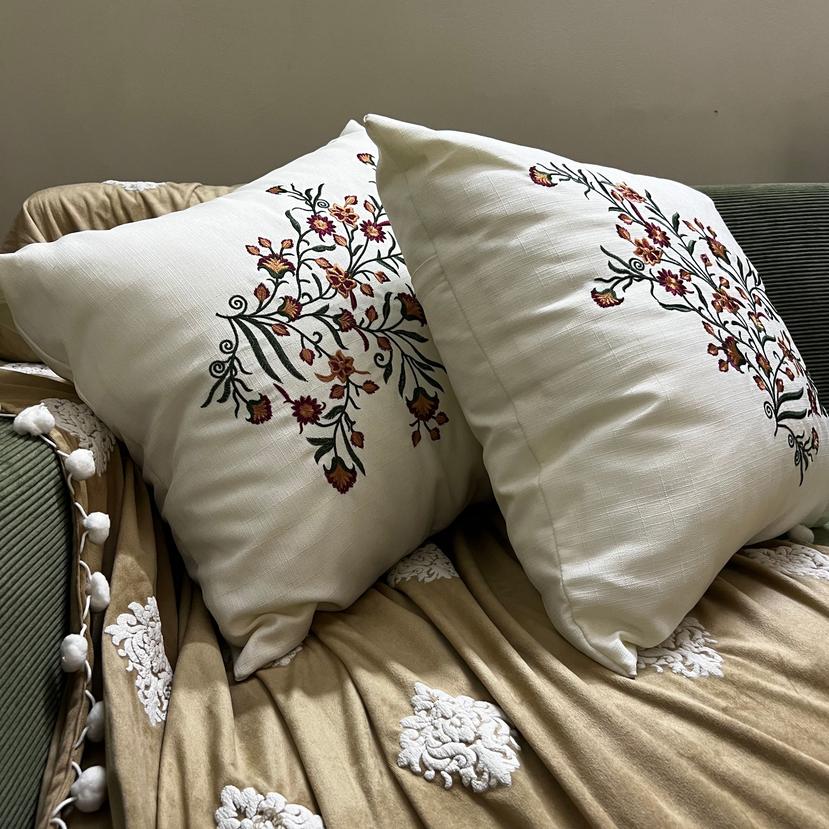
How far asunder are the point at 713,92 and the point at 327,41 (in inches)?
28.3

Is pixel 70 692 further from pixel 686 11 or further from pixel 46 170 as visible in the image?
pixel 686 11

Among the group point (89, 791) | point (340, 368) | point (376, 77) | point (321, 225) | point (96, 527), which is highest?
point (376, 77)

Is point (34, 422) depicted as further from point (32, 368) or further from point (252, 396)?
point (32, 368)

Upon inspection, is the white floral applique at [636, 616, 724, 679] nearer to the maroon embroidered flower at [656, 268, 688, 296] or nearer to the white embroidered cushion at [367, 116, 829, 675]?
the white embroidered cushion at [367, 116, 829, 675]

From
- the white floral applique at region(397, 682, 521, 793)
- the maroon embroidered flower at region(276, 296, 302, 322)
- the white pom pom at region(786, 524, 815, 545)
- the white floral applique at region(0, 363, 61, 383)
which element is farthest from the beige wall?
the white floral applique at region(397, 682, 521, 793)

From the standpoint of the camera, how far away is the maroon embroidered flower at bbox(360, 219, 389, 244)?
0.83m

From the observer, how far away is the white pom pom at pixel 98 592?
0.63 m

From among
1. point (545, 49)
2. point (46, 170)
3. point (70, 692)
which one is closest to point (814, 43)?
point (545, 49)

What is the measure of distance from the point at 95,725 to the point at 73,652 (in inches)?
2.2

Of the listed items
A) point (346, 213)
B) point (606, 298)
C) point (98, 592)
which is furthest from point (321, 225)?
point (98, 592)

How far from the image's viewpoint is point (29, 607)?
59 centimetres

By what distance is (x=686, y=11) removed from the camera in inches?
57.0

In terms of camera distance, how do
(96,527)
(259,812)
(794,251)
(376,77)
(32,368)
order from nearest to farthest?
(259,812), (96,527), (32,368), (794,251), (376,77)

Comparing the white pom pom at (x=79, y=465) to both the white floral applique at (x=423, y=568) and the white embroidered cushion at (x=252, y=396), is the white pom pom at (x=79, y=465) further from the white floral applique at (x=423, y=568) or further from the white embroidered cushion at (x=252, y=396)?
the white floral applique at (x=423, y=568)
